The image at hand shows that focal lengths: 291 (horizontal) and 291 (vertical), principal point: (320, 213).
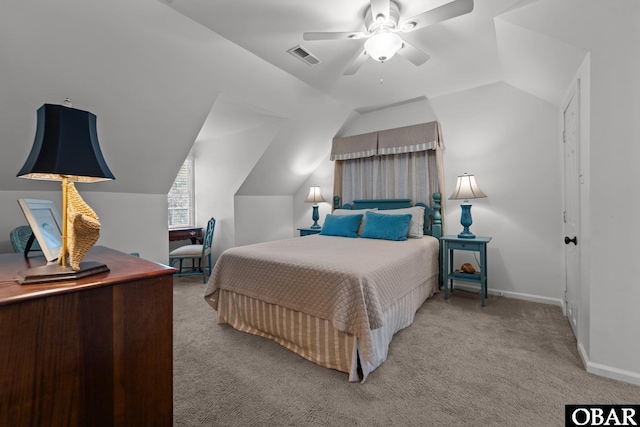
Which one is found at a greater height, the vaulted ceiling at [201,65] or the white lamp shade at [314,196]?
the vaulted ceiling at [201,65]

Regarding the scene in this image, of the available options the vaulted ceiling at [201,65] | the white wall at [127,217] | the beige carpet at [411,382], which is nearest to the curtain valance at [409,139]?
the vaulted ceiling at [201,65]

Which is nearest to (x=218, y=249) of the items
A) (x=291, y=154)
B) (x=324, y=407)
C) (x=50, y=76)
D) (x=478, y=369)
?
(x=291, y=154)

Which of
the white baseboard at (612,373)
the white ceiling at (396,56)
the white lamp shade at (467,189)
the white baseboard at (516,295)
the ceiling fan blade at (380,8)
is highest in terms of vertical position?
the white ceiling at (396,56)

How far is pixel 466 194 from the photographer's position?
335cm

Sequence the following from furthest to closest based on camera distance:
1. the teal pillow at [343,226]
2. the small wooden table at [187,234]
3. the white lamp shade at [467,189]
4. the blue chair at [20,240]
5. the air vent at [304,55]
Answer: the small wooden table at [187,234] < the teal pillow at [343,226] < the white lamp shade at [467,189] < the air vent at [304,55] < the blue chair at [20,240]

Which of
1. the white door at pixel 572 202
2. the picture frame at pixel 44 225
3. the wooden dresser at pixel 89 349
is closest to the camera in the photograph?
the wooden dresser at pixel 89 349

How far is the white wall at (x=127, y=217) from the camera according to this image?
2.88 metres

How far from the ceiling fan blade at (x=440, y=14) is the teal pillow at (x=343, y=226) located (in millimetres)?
2273

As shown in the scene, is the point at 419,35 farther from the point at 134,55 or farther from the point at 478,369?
the point at 478,369

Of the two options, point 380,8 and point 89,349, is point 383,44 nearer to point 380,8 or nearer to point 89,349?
point 380,8

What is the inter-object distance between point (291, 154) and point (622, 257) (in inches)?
151

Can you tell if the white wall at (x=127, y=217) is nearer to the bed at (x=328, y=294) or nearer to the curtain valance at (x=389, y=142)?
the bed at (x=328, y=294)

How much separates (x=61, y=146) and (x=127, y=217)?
2869 millimetres

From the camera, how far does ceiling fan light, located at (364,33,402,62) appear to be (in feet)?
6.55
